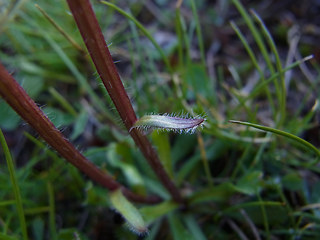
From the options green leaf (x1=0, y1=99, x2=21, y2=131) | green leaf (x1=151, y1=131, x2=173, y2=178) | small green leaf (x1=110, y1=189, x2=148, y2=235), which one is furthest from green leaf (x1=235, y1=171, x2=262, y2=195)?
green leaf (x1=0, y1=99, x2=21, y2=131)

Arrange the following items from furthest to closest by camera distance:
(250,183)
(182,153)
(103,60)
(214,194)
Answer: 1. (182,153)
2. (214,194)
3. (250,183)
4. (103,60)

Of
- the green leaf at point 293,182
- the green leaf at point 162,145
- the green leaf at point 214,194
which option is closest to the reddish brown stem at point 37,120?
the green leaf at point 162,145

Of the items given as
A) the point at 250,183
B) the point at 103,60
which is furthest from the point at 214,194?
the point at 103,60

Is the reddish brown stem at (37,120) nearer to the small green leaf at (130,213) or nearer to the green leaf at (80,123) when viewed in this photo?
the small green leaf at (130,213)

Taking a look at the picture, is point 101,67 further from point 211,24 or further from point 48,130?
point 211,24

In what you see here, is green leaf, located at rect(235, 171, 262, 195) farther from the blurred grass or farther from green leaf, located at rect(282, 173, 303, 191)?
green leaf, located at rect(282, 173, 303, 191)

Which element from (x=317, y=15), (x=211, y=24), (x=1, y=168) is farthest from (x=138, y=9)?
(x=1, y=168)

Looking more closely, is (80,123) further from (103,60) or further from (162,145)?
(103,60)
